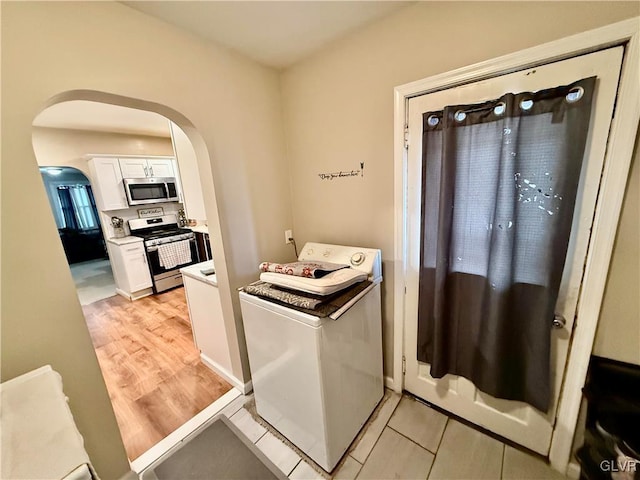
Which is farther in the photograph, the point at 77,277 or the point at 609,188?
the point at 77,277

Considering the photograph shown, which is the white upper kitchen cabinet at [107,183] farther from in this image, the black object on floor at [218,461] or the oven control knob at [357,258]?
the oven control knob at [357,258]

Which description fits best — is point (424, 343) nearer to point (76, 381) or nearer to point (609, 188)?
point (609, 188)

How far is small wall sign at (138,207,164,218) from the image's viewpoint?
4.29 metres

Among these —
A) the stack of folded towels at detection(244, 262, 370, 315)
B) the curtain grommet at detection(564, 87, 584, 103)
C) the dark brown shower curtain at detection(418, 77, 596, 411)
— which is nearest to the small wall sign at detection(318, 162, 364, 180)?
the dark brown shower curtain at detection(418, 77, 596, 411)

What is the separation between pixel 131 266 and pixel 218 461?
331cm

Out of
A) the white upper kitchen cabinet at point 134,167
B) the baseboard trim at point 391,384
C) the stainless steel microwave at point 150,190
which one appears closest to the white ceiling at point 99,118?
the white upper kitchen cabinet at point 134,167

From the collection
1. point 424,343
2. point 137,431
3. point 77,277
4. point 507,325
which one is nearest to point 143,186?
point 77,277

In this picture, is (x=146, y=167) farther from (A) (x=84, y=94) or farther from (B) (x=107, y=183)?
(A) (x=84, y=94)

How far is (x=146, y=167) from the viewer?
4121 mm

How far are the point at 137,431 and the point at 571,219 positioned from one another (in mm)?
2815

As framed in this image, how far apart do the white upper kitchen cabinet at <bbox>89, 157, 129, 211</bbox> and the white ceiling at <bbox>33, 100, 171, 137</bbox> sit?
1.57 ft

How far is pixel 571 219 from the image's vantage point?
1.07m

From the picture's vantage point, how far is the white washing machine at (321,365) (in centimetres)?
126

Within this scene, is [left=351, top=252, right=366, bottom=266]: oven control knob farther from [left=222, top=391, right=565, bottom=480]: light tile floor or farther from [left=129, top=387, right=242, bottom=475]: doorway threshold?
[left=129, top=387, right=242, bottom=475]: doorway threshold
